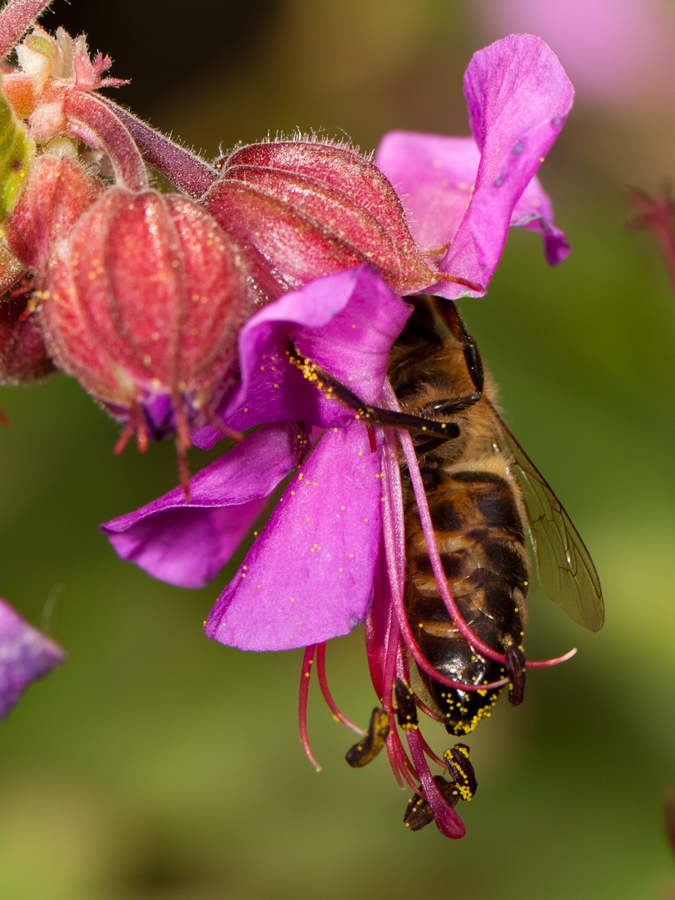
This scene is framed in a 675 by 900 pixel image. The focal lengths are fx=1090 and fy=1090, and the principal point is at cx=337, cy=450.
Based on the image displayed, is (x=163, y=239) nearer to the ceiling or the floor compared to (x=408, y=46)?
nearer to the floor

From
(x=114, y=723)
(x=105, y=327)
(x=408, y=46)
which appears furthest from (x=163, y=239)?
(x=408, y=46)

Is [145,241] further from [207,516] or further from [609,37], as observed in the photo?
[609,37]

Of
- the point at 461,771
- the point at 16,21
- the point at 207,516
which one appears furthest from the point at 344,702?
the point at 16,21

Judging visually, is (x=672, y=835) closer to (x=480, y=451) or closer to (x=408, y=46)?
→ (x=480, y=451)

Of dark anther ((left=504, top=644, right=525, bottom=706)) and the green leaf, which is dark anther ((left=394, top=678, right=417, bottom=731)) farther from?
the green leaf

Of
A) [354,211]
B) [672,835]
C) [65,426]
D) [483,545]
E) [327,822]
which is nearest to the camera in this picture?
[354,211]
